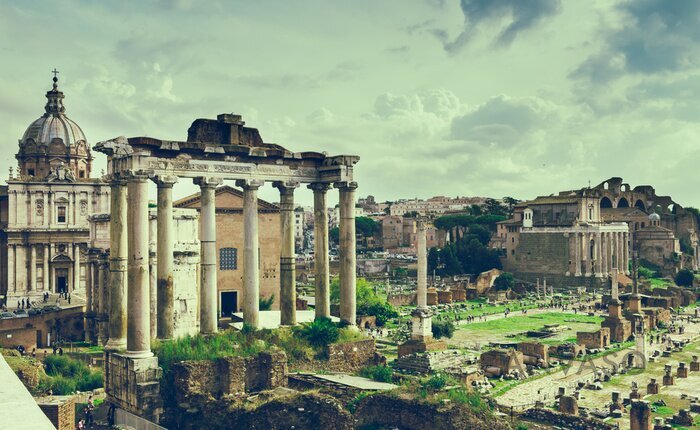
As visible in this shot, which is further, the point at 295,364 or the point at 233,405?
the point at 295,364

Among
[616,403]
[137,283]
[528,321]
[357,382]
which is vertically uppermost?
[137,283]

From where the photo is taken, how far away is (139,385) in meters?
17.6

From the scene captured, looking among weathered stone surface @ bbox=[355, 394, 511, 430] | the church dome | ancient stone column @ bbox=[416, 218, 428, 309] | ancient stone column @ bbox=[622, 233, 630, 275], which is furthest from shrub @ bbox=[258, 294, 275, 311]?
ancient stone column @ bbox=[622, 233, 630, 275]

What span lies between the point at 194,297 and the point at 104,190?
742 inches

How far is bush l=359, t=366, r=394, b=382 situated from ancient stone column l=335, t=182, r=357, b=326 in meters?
2.17

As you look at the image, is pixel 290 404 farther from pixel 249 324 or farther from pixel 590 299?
pixel 590 299

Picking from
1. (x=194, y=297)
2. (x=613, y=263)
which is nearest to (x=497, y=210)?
(x=613, y=263)

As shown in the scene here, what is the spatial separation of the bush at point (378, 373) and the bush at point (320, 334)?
4.61ft

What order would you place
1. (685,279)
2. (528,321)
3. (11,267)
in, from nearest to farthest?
(11,267) < (528,321) < (685,279)

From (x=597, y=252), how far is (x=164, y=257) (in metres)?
71.2

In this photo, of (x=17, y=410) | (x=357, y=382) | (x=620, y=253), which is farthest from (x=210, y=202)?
(x=620, y=253)

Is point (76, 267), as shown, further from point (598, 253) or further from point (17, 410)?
point (598, 253)

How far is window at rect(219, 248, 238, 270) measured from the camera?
4362 centimetres

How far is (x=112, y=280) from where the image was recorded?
1839 cm
